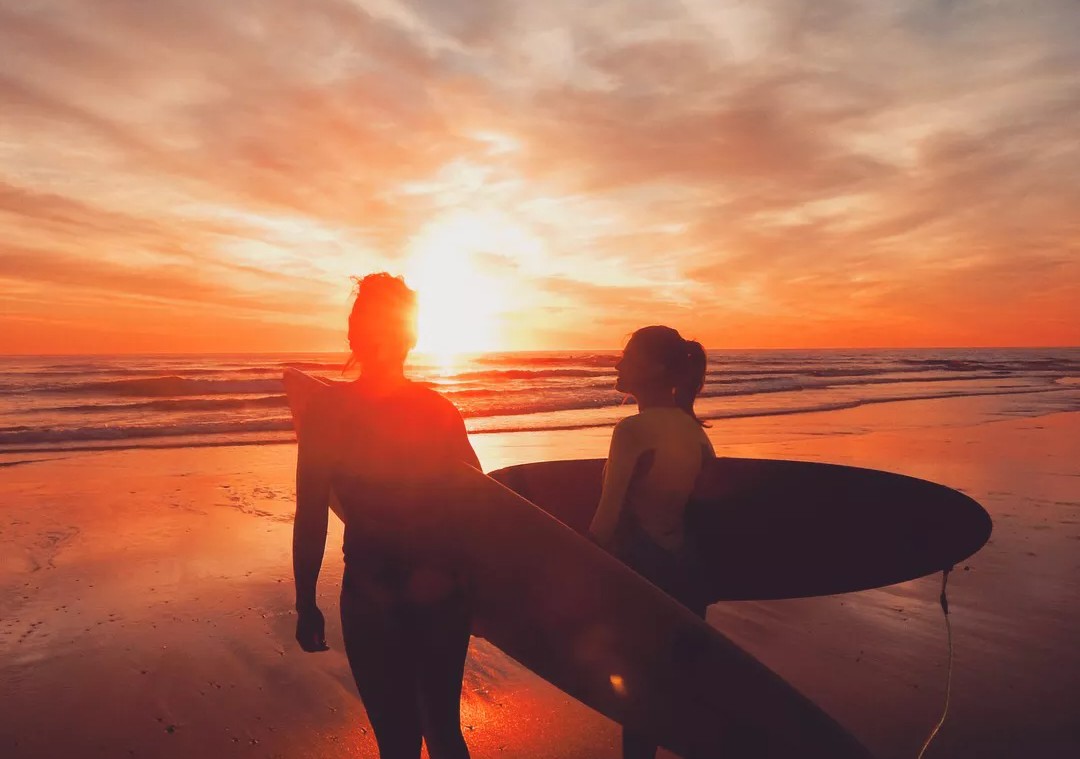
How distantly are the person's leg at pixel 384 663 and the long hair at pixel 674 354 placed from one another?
1269 mm

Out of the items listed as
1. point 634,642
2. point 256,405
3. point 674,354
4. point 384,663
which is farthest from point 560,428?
point 384,663

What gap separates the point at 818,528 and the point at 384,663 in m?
3.14

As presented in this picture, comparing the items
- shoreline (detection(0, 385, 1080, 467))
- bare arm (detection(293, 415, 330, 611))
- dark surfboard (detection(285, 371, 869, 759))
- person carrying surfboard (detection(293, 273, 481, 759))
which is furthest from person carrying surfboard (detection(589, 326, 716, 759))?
shoreline (detection(0, 385, 1080, 467))

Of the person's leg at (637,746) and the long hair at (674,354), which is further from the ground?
the long hair at (674,354)

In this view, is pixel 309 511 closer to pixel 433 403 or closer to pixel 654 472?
pixel 433 403

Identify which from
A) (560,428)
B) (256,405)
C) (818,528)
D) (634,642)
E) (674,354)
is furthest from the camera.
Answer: (256,405)

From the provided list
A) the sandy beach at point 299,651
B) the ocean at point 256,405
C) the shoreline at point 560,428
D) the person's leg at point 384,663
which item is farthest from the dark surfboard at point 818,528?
the ocean at point 256,405

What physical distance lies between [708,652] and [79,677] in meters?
3.66

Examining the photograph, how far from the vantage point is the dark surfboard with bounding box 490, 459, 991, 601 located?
3.84m

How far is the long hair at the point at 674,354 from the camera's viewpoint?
246cm

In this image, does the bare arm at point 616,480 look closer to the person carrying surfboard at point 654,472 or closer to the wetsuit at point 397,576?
the person carrying surfboard at point 654,472

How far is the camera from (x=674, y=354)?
2.48 metres

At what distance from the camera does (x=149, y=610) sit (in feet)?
15.6

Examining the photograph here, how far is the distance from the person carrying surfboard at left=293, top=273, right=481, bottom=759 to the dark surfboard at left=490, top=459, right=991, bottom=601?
2166mm
